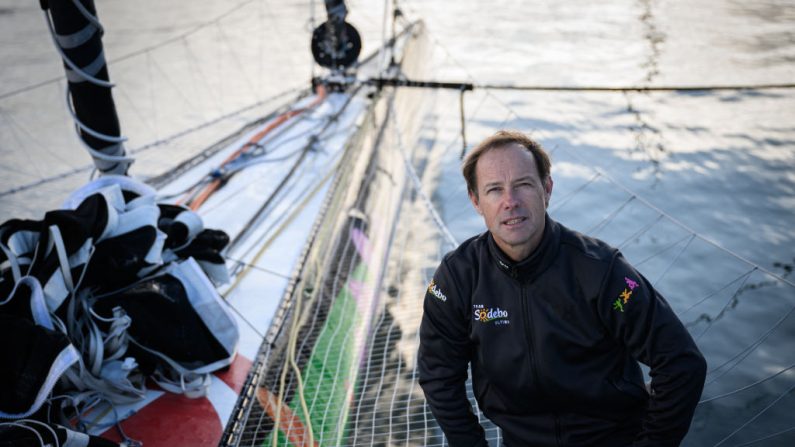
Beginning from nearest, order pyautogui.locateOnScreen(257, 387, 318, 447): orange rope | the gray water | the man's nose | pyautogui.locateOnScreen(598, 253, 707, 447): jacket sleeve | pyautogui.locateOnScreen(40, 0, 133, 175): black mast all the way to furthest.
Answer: pyautogui.locateOnScreen(598, 253, 707, 447): jacket sleeve, the man's nose, pyautogui.locateOnScreen(257, 387, 318, 447): orange rope, pyautogui.locateOnScreen(40, 0, 133, 175): black mast, the gray water

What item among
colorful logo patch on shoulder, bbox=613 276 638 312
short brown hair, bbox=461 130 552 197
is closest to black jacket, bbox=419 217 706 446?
colorful logo patch on shoulder, bbox=613 276 638 312

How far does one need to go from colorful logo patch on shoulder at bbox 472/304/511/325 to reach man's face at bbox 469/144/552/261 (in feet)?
0.39

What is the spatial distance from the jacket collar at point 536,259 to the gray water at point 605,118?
0.89m

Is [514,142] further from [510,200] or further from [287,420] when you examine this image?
[287,420]

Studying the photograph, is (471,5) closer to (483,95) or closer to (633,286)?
(483,95)

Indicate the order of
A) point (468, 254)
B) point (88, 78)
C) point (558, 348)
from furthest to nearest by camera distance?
point (88, 78) → point (468, 254) → point (558, 348)

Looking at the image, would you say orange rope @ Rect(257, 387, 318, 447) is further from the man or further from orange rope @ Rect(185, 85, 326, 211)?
orange rope @ Rect(185, 85, 326, 211)

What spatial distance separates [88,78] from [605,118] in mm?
5653

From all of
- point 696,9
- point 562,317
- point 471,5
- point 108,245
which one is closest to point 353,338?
point 108,245

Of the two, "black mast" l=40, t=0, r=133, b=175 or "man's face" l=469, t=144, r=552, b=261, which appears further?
"black mast" l=40, t=0, r=133, b=175

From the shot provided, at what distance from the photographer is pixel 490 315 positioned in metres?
1.40

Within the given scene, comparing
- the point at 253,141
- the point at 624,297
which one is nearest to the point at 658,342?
the point at 624,297

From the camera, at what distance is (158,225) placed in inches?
92.3

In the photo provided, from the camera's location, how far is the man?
128 centimetres
